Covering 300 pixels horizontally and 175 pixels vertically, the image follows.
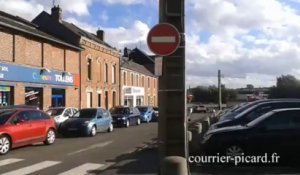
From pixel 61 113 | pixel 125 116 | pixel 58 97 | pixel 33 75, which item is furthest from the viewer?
pixel 58 97

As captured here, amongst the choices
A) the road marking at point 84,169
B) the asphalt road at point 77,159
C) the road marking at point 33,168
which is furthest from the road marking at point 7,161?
the road marking at point 84,169

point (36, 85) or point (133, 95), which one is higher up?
point (133, 95)

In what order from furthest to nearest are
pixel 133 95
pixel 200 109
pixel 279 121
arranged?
1. pixel 200 109
2. pixel 133 95
3. pixel 279 121

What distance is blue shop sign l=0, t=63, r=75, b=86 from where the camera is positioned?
30516 mm

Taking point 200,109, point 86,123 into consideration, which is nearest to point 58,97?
point 86,123

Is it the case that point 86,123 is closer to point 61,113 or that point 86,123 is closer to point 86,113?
point 86,113

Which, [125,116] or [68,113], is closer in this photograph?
[68,113]

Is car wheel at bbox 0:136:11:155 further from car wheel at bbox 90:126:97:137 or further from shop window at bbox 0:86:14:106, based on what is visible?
shop window at bbox 0:86:14:106

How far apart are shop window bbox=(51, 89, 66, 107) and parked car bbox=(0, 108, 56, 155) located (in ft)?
60.1

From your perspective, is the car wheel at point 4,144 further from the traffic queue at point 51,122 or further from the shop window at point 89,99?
the shop window at point 89,99

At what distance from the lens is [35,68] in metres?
34.6

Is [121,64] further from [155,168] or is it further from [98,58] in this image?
[155,168]

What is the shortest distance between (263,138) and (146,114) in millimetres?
31241

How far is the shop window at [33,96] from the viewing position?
33.8m
